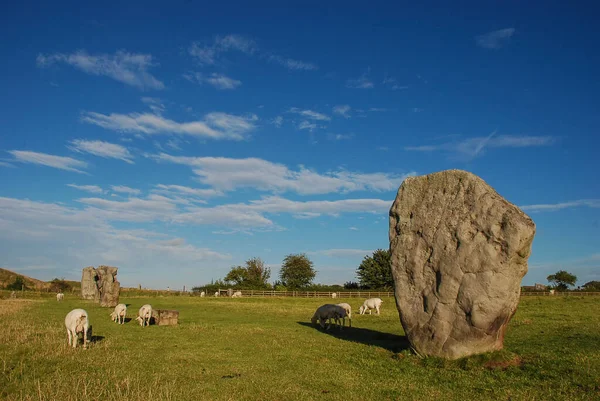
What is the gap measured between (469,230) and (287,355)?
7.67 meters

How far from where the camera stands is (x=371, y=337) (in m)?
20.7

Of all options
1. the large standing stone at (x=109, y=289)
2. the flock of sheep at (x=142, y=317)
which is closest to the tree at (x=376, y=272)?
the flock of sheep at (x=142, y=317)

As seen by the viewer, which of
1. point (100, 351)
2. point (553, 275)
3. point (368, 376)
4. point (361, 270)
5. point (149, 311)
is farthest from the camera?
point (553, 275)

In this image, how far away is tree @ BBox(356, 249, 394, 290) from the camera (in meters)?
78.2

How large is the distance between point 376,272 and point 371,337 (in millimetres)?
59729

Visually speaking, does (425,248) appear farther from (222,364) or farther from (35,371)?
(35,371)

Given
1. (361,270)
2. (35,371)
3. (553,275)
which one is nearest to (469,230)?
(35,371)

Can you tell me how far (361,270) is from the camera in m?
81.0

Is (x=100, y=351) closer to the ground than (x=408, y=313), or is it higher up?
closer to the ground

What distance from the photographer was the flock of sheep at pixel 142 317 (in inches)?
615

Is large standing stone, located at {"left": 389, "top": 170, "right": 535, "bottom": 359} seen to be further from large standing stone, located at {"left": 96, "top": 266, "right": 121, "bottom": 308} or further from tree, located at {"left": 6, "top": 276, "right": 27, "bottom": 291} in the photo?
tree, located at {"left": 6, "top": 276, "right": 27, "bottom": 291}

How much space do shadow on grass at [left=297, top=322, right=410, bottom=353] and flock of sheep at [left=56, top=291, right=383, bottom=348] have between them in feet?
2.28

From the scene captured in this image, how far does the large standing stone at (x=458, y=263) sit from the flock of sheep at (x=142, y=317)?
9064mm

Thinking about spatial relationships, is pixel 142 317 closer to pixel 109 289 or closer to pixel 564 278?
pixel 109 289
